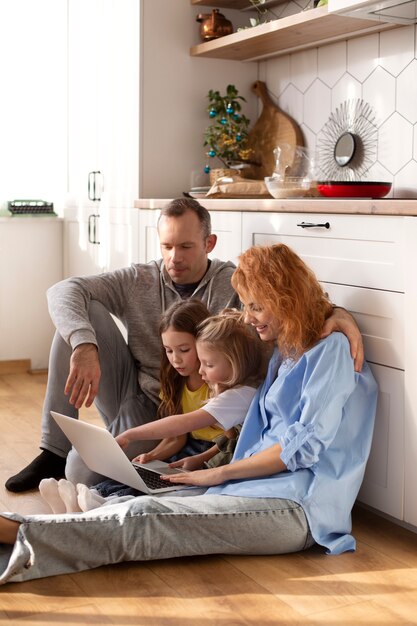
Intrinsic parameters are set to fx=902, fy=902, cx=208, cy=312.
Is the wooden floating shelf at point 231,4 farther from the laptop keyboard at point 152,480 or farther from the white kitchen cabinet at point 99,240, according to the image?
the laptop keyboard at point 152,480

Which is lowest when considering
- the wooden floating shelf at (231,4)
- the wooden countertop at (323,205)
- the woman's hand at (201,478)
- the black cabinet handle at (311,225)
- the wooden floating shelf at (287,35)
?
the woman's hand at (201,478)

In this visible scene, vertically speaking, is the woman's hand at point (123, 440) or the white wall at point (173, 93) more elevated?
the white wall at point (173, 93)

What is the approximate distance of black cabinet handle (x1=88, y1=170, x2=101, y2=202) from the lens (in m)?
4.20

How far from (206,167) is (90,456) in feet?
5.70

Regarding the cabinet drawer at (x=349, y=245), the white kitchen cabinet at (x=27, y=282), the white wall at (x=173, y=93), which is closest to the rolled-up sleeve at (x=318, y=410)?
the cabinet drawer at (x=349, y=245)

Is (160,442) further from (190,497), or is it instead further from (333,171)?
(333,171)

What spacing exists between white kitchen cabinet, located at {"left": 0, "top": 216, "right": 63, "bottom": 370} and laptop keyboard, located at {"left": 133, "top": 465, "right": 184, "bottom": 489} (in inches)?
92.1

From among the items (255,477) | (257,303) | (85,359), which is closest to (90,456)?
(85,359)

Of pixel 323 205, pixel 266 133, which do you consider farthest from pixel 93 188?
pixel 323 205

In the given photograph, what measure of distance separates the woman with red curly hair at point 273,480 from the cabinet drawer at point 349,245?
186 mm

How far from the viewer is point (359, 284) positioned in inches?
94.3

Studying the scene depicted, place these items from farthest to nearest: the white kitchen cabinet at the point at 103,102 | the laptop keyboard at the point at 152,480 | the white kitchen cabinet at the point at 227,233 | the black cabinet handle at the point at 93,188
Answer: the black cabinet handle at the point at 93,188
the white kitchen cabinet at the point at 103,102
the white kitchen cabinet at the point at 227,233
the laptop keyboard at the point at 152,480

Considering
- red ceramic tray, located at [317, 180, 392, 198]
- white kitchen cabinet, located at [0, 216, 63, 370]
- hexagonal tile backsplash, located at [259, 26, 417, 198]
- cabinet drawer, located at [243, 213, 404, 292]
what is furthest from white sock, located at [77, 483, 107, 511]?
white kitchen cabinet, located at [0, 216, 63, 370]

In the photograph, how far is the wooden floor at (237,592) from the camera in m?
1.82
